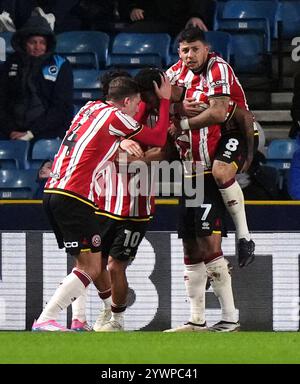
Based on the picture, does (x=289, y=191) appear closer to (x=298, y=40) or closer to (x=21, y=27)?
(x=298, y=40)

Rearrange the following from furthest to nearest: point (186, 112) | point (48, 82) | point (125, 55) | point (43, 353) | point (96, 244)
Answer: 1. point (125, 55)
2. point (48, 82)
3. point (186, 112)
4. point (96, 244)
5. point (43, 353)

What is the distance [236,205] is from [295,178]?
177cm

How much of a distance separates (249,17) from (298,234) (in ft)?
13.6

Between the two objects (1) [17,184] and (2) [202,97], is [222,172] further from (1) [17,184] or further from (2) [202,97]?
(1) [17,184]

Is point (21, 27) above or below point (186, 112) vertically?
above

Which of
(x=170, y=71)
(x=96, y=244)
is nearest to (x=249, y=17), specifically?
(x=170, y=71)

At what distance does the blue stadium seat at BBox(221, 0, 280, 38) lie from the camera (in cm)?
1444

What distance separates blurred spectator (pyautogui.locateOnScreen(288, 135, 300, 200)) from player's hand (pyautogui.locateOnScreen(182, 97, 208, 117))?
1851 mm

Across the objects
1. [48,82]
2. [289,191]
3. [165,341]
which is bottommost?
[165,341]

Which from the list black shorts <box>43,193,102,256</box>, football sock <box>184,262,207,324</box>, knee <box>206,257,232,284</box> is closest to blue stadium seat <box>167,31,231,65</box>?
football sock <box>184,262,207,324</box>

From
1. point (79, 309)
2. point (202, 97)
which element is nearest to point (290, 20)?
point (202, 97)

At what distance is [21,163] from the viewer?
13.5m

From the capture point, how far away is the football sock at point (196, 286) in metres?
10.3

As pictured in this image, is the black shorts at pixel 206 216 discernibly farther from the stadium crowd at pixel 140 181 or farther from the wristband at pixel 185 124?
the wristband at pixel 185 124
